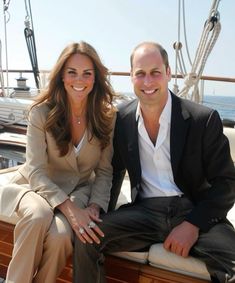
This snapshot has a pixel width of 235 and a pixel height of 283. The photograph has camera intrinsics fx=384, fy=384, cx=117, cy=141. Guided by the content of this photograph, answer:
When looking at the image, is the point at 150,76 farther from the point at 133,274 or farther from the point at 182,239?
the point at 133,274

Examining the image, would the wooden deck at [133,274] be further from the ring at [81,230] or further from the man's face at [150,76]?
the man's face at [150,76]

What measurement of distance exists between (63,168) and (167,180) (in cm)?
60

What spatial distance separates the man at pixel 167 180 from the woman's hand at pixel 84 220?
33 millimetres

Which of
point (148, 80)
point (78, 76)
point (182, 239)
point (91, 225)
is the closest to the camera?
point (182, 239)

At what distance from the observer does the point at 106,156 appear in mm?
2199

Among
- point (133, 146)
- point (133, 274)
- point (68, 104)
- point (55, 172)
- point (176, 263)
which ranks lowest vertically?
point (133, 274)

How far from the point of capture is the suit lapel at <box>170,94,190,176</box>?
188 cm

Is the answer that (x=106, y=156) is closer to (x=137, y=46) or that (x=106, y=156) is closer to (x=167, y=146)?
(x=167, y=146)

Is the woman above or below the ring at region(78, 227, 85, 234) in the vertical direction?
above

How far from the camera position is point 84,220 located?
184 centimetres

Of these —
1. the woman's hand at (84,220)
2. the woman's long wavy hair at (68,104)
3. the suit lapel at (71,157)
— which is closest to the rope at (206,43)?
the woman's long wavy hair at (68,104)

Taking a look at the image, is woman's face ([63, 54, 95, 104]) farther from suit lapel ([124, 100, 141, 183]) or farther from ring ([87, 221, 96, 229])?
ring ([87, 221, 96, 229])

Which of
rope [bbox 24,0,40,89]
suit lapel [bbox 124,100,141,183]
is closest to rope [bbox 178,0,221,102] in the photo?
suit lapel [bbox 124,100,141,183]

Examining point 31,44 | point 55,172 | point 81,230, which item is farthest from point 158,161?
point 31,44
